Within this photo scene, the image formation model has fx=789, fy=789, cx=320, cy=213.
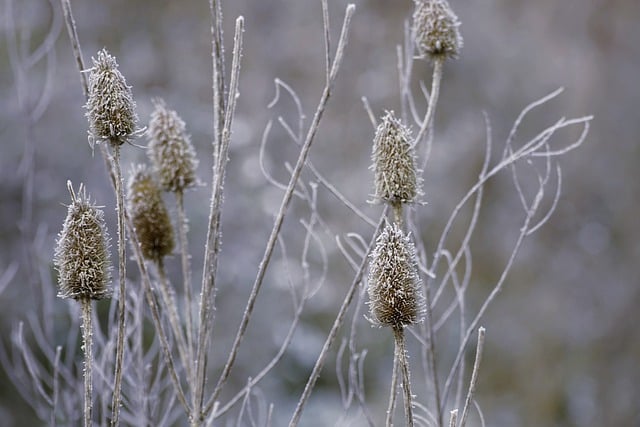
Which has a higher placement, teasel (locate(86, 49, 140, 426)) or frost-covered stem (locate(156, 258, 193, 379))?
teasel (locate(86, 49, 140, 426))

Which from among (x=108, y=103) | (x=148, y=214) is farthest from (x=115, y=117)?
(x=148, y=214)

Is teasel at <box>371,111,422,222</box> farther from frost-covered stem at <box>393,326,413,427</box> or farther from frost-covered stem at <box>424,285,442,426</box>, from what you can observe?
frost-covered stem at <box>424,285,442,426</box>

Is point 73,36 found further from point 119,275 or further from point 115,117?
point 119,275

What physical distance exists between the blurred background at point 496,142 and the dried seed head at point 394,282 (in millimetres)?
2685

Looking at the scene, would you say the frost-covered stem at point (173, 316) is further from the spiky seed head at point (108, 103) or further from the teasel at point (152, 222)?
the spiky seed head at point (108, 103)

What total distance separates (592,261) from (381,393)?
1177 mm

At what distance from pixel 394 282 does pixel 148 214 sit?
0.34m

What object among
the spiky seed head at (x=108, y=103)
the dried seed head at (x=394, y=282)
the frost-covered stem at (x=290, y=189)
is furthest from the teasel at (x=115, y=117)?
the dried seed head at (x=394, y=282)

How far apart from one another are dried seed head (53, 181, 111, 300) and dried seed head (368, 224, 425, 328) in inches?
9.8

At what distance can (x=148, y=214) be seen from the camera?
92 centimetres

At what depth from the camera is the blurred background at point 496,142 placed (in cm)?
353

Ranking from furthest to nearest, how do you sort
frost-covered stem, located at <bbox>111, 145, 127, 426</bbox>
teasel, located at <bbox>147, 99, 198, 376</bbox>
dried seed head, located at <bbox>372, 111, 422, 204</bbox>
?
teasel, located at <bbox>147, 99, 198, 376</bbox> < dried seed head, located at <bbox>372, 111, 422, 204</bbox> < frost-covered stem, located at <bbox>111, 145, 127, 426</bbox>

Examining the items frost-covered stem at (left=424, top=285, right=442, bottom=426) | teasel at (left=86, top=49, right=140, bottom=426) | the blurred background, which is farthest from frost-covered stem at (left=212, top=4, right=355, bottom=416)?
the blurred background

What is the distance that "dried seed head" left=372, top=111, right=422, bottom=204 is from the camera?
809mm
